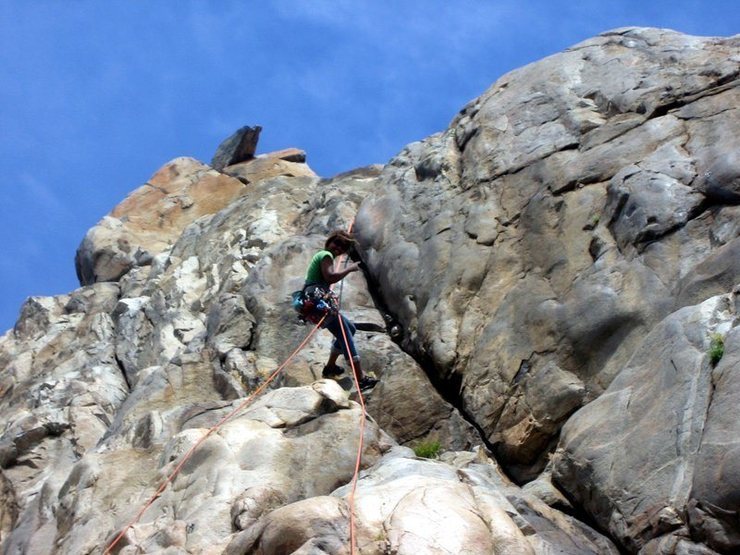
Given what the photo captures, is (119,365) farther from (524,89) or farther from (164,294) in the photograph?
(524,89)

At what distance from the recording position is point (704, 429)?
38.6 ft

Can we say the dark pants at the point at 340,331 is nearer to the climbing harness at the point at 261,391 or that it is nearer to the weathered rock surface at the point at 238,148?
the climbing harness at the point at 261,391

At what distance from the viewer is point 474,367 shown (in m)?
17.4

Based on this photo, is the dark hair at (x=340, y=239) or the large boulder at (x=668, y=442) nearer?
the large boulder at (x=668, y=442)

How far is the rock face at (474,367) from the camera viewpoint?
A: 12039 millimetres

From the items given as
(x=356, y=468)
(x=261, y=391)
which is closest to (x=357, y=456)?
(x=356, y=468)

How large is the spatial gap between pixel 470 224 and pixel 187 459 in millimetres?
7331

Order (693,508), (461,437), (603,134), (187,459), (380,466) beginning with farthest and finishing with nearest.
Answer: (603,134) → (461,437) → (187,459) → (380,466) → (693,508)

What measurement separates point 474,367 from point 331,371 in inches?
112

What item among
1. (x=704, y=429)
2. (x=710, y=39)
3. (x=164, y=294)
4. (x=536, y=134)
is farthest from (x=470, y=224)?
(x=164, y=294)

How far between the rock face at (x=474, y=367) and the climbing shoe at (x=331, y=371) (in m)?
0.59

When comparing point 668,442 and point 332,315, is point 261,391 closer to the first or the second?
point 332,315

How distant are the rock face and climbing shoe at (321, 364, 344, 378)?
1.95 ft

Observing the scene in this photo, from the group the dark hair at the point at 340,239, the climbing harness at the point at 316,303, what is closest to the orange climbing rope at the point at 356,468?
the climbing harness at the point at 316,303
